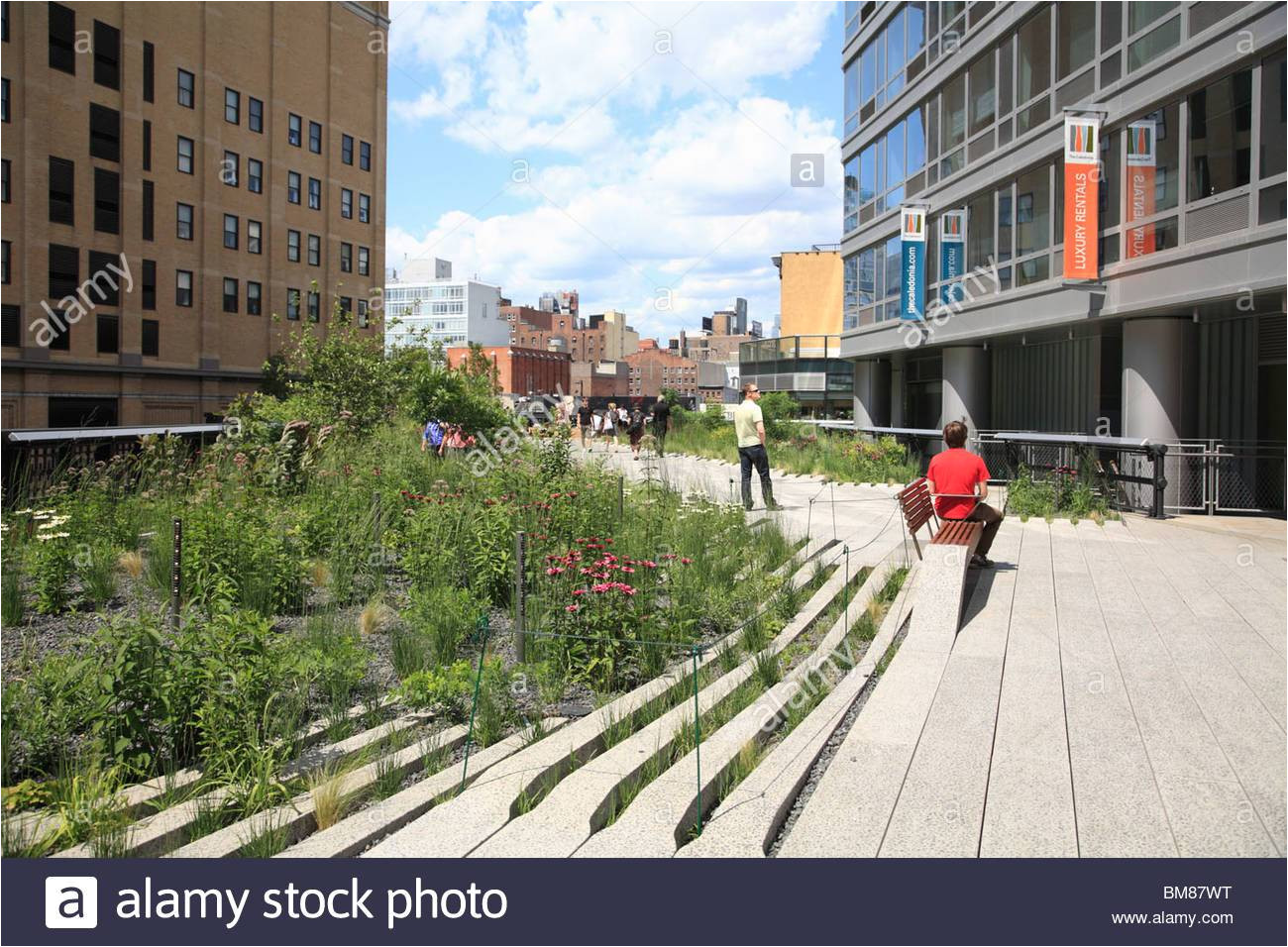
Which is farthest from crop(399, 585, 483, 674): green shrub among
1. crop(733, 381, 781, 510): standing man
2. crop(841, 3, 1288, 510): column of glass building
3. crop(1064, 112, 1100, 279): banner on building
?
crop(1064, 112, 1100, 279): banner on building

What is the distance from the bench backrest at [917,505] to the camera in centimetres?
1023

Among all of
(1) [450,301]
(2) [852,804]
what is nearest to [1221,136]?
(2) [852,804]

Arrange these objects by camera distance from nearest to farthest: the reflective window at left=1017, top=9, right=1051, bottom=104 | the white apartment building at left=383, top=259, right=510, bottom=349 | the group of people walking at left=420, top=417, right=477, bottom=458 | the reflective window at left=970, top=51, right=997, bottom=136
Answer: the group of people walking at left=420, top=417, right=477, bottom=458 → the reflective window at left=1017, top=9, right=1051, bottom=104 → the reflective window at left=970, top=51, right=997, bottom=136 → the white apartment building at left=383, top=259, right=510, bottom=349

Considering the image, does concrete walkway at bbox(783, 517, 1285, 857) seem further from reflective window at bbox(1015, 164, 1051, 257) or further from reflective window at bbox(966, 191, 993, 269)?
reflective window at bbox(966, 191, 993, 269)

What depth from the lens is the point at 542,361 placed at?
140 m

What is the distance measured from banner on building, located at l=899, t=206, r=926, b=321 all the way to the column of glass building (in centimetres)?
34

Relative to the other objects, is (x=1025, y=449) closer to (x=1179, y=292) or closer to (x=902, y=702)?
(x=1179, y=292)

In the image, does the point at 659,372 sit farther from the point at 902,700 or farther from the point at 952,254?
the point at 902,700

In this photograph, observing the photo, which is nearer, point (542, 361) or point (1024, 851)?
point (1024, 851)

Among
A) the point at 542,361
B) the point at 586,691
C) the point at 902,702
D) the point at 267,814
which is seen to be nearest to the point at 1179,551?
the point at 902,702

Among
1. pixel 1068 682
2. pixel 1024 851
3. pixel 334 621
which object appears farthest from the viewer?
pixel 334 621

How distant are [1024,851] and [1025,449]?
16688 mm

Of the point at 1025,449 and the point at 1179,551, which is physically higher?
the point at 1025,449

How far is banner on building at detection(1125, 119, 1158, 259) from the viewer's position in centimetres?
1686
